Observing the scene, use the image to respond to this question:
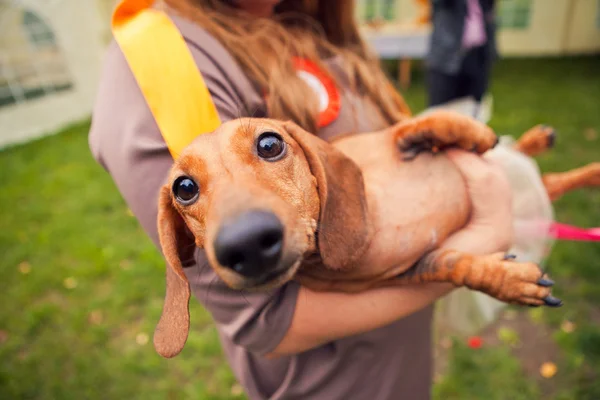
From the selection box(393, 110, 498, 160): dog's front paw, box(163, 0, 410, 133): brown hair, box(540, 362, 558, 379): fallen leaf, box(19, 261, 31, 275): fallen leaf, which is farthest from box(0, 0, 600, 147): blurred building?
box(393, 110, 498, 160): dog's front paw

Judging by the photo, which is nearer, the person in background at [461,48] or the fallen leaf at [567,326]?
the fallen leaf at [567,326]

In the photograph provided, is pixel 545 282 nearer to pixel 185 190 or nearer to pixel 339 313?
pixel 339 313

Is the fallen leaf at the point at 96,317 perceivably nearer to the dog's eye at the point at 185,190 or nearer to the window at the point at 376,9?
the dog's eye at the point at 185,190

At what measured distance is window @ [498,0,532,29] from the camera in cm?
1027

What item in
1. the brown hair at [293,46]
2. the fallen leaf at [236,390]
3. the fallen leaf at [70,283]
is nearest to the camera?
the brown hair at [293,46]

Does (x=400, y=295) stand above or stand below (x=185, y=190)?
below

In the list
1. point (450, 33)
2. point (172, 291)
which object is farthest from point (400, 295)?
point (450, 33)

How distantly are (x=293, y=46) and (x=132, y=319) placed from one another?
129 inches

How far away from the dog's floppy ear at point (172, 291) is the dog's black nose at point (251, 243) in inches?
12.5

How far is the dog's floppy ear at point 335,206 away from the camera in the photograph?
1.22 metres

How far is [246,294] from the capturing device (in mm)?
1172

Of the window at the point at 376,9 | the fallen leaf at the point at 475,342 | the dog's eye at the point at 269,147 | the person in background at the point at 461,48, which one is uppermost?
the dog's eye at the point at 269,147

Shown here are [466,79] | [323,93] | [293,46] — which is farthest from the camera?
[466,79]

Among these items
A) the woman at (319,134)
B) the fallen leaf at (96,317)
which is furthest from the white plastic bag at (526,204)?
the fallen leaf at (96,317)
